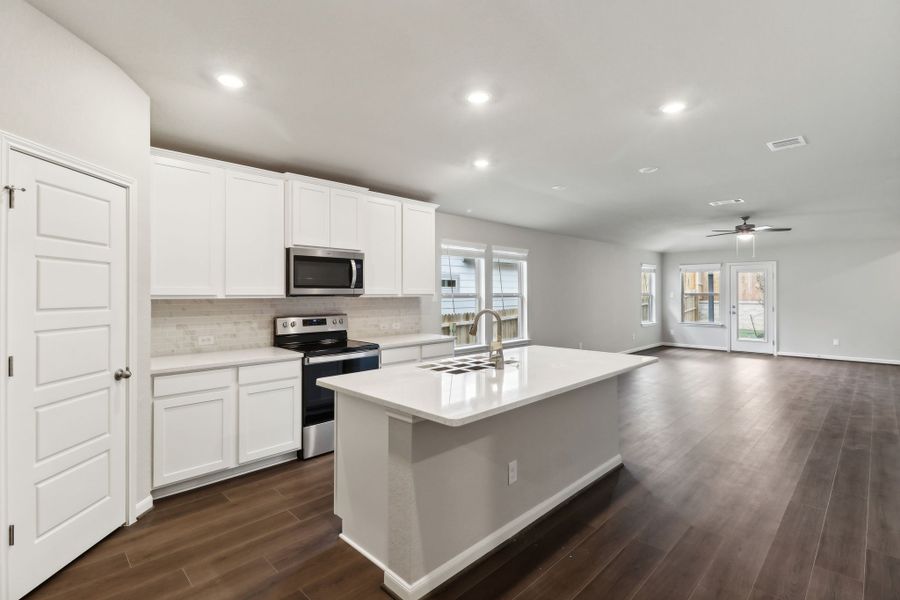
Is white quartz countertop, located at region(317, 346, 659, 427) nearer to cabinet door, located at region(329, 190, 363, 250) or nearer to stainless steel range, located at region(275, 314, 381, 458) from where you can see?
stainless steel range, located at region(275, 314, 381, 458)

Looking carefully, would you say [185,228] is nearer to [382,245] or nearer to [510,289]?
[382,245]

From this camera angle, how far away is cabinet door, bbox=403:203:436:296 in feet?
15.1

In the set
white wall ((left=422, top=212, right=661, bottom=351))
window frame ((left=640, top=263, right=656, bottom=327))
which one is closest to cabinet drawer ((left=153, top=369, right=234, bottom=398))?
white wall ((left=422, top=212, right=661, bottom=351))

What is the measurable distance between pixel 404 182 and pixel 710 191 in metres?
3.43

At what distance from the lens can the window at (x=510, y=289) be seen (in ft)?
20.9

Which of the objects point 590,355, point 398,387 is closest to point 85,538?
point 398,387

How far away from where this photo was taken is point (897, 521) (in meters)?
2.57

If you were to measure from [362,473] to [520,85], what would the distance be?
89.6 inches

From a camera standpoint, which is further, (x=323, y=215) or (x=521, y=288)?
(x=521, y=288)

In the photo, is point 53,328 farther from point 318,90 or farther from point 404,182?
point 404,182

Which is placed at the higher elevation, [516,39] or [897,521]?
[516,39]

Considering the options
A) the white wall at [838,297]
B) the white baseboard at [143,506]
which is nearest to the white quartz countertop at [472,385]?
the white baseboard at [143,506]

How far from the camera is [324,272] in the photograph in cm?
385

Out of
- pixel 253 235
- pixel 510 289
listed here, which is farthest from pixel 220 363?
pixel 510 289
